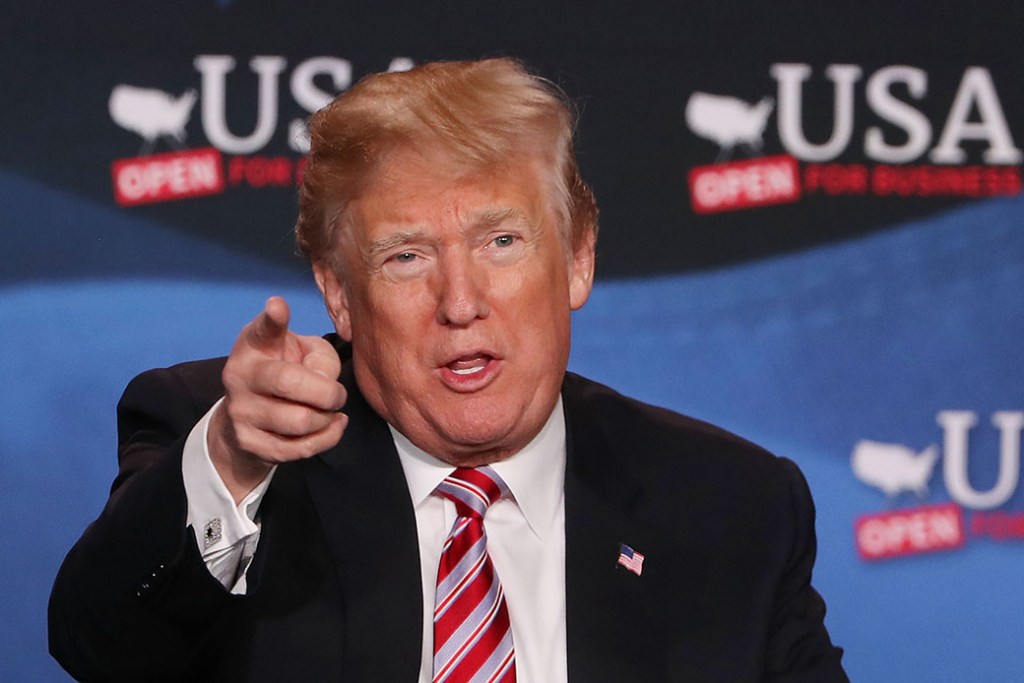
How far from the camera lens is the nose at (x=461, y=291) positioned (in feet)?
5.93

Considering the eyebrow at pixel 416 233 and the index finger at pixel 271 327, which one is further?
the eyebrow at pixel 416 233

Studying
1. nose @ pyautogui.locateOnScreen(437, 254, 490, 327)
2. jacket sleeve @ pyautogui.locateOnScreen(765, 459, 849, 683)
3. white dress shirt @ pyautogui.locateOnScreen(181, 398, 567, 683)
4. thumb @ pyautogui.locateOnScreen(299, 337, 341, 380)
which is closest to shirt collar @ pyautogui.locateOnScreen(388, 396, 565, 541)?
white dress shirt @ pyautogui.locateOnScreen(181, 398, 567, 683)

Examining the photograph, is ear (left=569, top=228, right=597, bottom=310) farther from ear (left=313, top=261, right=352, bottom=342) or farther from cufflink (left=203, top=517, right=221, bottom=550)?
cufflink (left=203, top=517, right=221, bottom=550)

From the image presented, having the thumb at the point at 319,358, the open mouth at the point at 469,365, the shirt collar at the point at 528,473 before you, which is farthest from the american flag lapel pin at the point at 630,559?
the thumb at the point at 319,358

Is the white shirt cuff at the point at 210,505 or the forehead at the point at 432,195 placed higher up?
the forehead at the point at 432,195

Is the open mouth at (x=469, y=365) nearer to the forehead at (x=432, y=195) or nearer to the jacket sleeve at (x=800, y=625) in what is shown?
the forehead at (x=432, y=195)

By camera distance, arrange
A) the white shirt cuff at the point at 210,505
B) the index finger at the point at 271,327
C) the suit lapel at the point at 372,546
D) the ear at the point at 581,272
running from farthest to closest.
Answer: the ear at the point at 581,272, the suit lapel at the point at 372,546, the white shirt cuff at the point at 210,505, the index finger at the point at 271,327

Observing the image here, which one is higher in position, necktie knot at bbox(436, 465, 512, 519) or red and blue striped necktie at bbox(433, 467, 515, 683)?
necktie knot at bbox(436, 465, 512, 519)

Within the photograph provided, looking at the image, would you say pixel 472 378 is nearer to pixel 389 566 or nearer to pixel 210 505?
pixel 389 566

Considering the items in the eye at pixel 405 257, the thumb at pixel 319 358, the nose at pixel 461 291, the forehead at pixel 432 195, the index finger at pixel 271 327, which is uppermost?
the forehead at pixel 432 195

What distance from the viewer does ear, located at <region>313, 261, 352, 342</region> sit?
1983 mm

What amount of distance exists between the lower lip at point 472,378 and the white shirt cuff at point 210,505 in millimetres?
314

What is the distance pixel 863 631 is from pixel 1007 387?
1.87 feet

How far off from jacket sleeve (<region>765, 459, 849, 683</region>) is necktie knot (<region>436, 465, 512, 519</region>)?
17.0 inches
